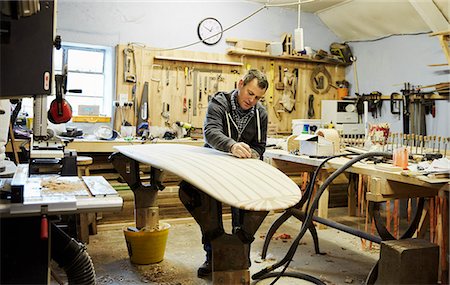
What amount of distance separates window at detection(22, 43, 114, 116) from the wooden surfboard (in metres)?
2.98

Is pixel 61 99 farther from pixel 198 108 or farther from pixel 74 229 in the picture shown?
pixel 198 108

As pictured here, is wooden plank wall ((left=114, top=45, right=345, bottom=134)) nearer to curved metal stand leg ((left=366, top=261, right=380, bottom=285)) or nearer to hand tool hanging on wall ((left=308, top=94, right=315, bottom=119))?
hand tool hanging on wall ((left=308, top=94, right=315, bottom=119))

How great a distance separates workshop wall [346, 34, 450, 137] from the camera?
511 cm

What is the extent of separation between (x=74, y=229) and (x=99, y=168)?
3.58ft

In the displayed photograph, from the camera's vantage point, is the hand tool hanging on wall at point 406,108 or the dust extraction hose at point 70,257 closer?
the dust extraction hose at point 70,257

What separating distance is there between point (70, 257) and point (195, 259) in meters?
1.71

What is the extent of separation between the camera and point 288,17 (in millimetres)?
6145

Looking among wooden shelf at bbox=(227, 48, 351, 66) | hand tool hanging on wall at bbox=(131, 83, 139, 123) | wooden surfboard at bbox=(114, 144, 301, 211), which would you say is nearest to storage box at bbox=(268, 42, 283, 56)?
wooden shelf at bbox=(227, 48, 351, 66)

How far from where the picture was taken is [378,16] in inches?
222

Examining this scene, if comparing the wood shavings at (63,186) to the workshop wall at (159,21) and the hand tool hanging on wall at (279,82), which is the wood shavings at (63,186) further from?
the hand tool hanging on wall at (279,82)

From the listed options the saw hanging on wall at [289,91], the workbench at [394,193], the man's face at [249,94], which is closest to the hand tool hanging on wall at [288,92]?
the saw hanging on wall at [289,91]

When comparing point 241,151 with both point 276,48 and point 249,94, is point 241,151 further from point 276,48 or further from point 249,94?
point 276,48

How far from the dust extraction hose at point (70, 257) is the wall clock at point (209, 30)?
4.16 m

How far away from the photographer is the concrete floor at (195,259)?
9.96ft
